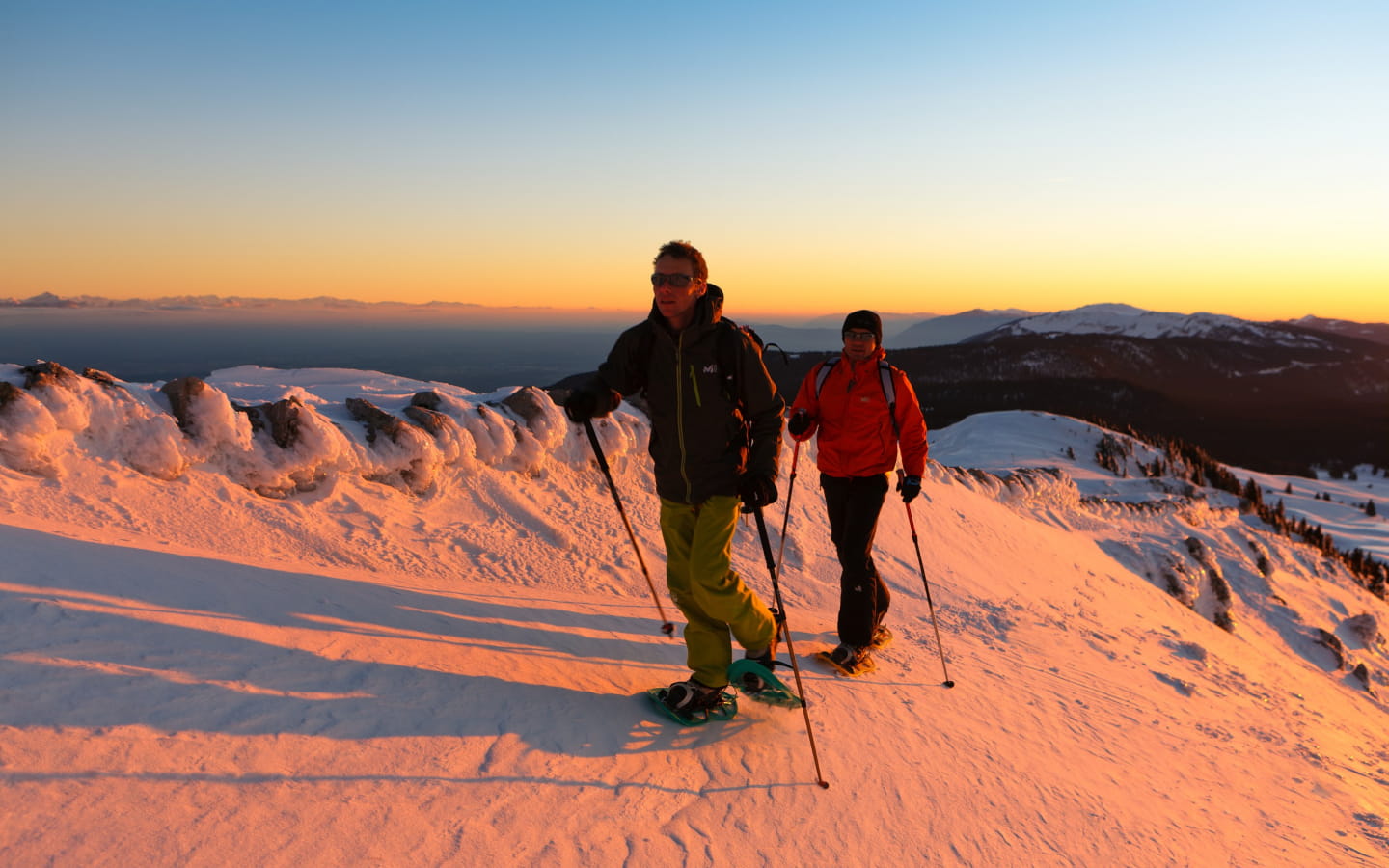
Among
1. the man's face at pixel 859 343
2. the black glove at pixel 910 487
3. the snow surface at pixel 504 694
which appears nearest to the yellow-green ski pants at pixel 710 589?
the snow surface at pixel 504 694

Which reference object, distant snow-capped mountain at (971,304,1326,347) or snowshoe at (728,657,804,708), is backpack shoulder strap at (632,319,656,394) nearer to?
snowshoe at (728,657,804,708)

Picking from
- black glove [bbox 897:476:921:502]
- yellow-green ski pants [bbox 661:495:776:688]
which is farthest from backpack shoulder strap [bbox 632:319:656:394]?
black glove [bbox 897:476:921:502]

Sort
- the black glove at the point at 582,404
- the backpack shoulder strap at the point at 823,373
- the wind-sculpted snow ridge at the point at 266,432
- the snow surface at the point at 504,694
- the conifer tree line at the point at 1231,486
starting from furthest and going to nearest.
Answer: the conifer tree line at the point at 1231,486 < the backpack shoulder strap at the point at 823,373 < the wind-sculpted snow ridge at the point at 266,432 < the black glove at the point at 582,404 < the snow surface at the point at 504,694

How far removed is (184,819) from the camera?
89.2 inches

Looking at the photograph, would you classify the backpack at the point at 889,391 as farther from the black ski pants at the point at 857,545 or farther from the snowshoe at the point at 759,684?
the snowshoe at the point at 759,684

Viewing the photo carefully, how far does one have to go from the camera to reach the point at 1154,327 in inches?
5989

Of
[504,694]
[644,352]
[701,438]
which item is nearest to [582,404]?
[644,352]

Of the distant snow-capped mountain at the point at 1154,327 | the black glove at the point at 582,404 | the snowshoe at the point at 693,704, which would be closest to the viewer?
the snowshoe at the point at 693,704

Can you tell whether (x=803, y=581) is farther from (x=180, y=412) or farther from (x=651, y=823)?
(x=180, y=412)

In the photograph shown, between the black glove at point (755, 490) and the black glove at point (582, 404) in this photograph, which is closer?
the black glove at point (755, 490)

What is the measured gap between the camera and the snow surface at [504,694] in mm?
2521

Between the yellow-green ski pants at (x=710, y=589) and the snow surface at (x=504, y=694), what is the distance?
1.28ft

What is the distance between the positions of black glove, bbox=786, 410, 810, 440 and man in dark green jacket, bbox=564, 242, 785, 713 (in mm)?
1379

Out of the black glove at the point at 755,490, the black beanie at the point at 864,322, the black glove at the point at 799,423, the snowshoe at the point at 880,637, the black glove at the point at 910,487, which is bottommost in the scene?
the snowshoe at the point at 880,637
